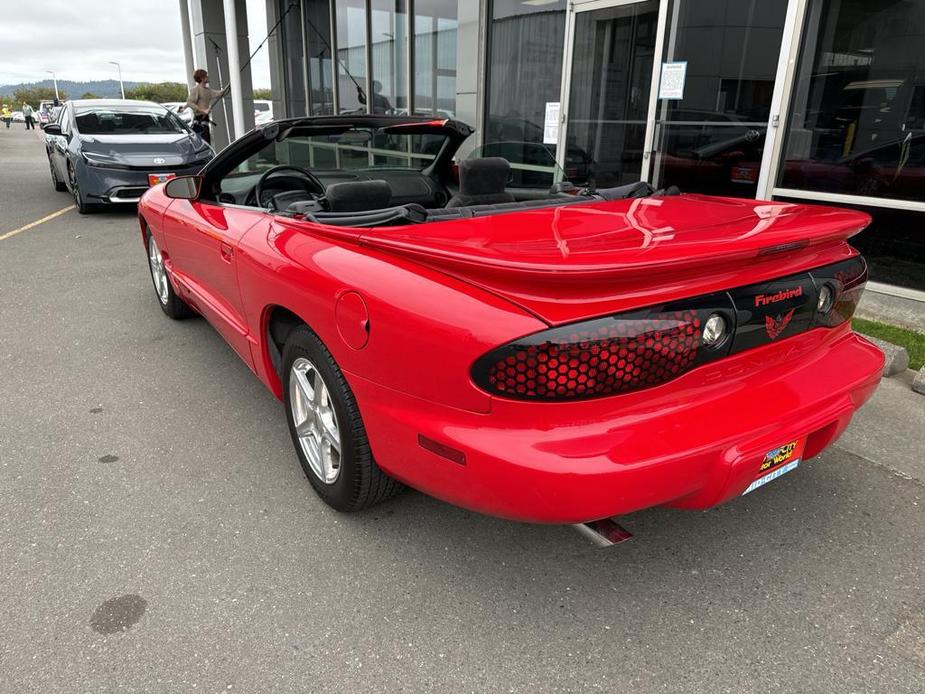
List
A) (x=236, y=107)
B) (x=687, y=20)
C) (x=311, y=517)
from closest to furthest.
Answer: (x=311, y=517) → (x=687, y=20) → (x=236, y=107)

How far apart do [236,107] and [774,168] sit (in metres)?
10.9

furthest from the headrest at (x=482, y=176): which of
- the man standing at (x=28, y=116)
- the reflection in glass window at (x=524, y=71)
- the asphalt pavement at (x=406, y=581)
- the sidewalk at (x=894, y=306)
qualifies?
the man standing at (x=28, y=116)

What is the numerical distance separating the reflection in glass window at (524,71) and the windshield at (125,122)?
17.0 ft

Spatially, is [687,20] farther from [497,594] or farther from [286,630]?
[286,630]

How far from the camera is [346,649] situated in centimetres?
196

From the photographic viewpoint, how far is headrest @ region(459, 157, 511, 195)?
3.07 m

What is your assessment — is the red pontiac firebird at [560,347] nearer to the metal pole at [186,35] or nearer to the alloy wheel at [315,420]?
the alloy wheel at [315,420]

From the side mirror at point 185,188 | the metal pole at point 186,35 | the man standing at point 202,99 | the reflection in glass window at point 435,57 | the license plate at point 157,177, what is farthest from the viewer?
the metal pole at point 186,35

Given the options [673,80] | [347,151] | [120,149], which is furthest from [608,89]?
[120,149]

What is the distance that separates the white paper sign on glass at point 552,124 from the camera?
778 centimetres

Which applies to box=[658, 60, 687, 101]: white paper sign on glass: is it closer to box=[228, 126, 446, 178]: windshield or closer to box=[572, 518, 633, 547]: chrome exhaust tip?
box=[228, 126, 446, 178]: windshield

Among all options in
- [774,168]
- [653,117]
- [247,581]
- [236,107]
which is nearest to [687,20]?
[653,117]

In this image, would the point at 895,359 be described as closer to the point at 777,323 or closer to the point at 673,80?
the point at 777,323

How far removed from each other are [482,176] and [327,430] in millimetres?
1385
